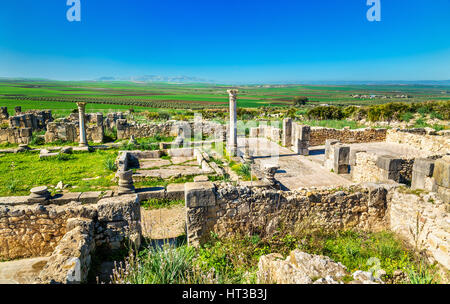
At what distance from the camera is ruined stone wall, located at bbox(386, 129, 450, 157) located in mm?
13115

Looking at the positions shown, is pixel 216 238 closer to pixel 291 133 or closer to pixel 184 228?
pixel 184 228

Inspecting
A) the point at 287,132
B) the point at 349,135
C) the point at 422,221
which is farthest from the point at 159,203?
the point at 349,135

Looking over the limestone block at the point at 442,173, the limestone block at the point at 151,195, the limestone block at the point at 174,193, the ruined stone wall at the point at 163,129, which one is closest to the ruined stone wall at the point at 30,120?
the ruined stone wall at the point at 163,129

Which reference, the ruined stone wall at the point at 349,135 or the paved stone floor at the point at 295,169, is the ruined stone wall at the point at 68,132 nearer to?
the paved stone floor at the point at 295,169

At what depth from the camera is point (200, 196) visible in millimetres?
5391

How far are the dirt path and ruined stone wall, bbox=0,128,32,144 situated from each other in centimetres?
1588

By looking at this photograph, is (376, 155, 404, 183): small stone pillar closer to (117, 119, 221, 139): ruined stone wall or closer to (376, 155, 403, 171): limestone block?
(376, 155, 403, 171): limestone block

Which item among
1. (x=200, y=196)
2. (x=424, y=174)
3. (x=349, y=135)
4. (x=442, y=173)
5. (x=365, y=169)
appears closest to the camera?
(x=200, y=196)

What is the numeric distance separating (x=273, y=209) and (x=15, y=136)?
68.2ft

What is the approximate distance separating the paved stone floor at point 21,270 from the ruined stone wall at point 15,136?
678 inches

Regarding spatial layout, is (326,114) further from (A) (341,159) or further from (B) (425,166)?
(B) (425,166)

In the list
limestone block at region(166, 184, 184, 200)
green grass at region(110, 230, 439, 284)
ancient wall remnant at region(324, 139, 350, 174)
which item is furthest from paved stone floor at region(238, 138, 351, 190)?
limestone block at region(166, 184, 184, 200)

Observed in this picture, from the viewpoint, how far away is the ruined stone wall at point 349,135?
739 inches
